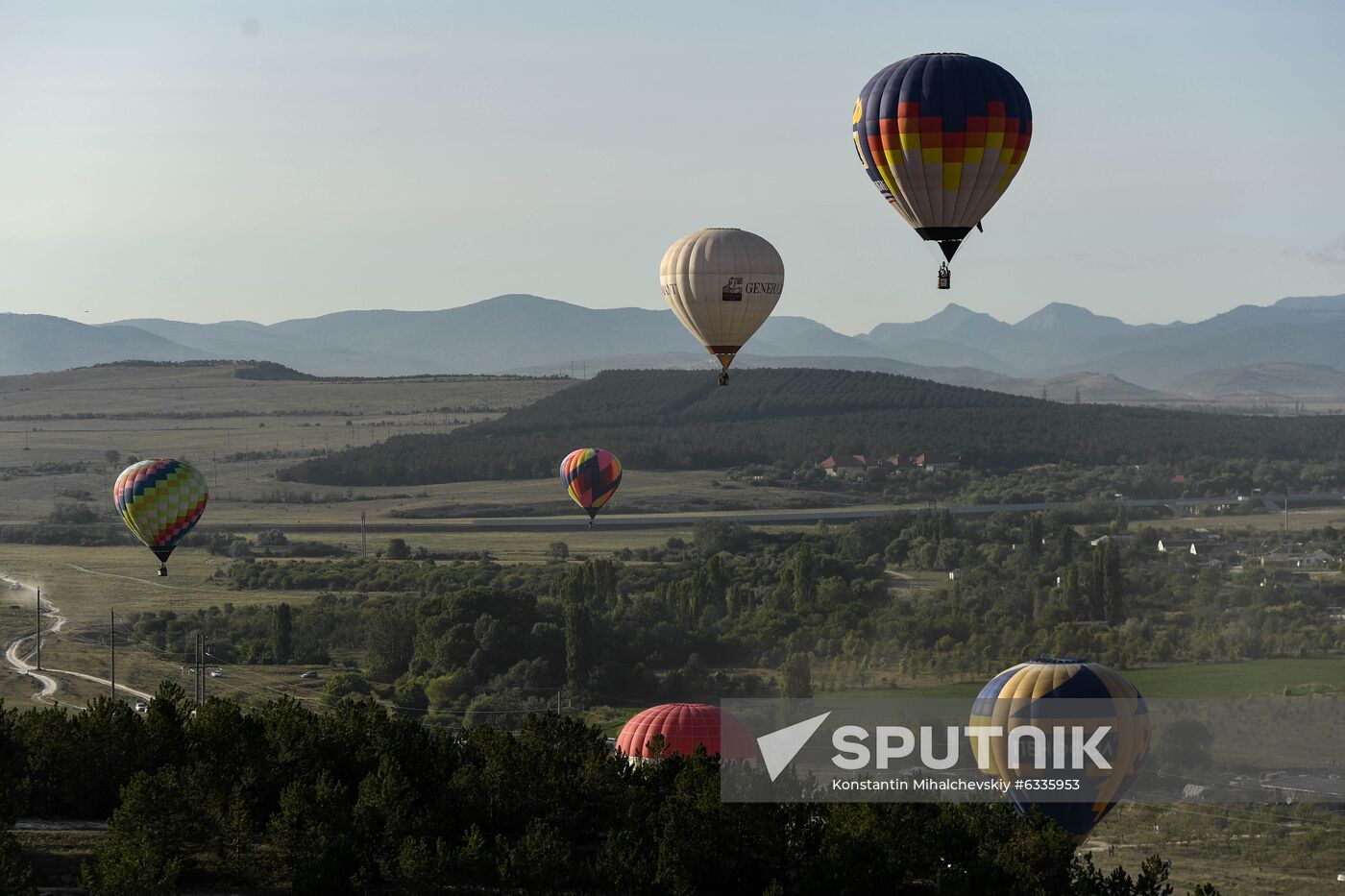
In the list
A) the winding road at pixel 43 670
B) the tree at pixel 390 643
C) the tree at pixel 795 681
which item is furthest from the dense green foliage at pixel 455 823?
the tree at pixel 390 643

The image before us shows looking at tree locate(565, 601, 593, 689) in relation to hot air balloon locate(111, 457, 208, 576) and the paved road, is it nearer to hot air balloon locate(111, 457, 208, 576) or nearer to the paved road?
hot air balloon locate(111, 457, 208, 576)

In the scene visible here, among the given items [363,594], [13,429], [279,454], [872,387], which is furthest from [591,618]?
[13,429]

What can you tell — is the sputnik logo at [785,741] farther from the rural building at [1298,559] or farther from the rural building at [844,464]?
the rural building at [844,464]

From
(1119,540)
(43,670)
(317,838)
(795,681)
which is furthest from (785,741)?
(1119,540)

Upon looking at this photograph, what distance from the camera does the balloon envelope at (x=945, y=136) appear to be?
43.2m

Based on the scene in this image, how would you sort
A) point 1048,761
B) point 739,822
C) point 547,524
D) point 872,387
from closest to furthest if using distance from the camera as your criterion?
point 739,822 → point 1048,761 → point 547,524 → point 872,387

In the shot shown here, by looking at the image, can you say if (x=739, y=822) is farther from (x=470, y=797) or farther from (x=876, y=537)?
(x=876, y=537)

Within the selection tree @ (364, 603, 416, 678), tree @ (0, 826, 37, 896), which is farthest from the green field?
tree @ (0, 826, 37, 896)

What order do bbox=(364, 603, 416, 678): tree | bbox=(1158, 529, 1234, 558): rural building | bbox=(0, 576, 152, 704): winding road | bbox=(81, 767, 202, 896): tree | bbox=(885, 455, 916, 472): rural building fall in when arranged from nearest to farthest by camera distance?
bbox=(81, 767, 202, 896): tree < bbox=(0, 576, 152, 704): winding road < bbox=(364, 603, 416, 678): tree < bbox=(1158, 529, 1234, 558): rural building < bbox=(885, 455, 916, 472): rural building

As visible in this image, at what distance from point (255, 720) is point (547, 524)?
276 ft

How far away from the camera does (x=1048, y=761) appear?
39.1m

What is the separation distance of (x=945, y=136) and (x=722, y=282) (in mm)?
10950

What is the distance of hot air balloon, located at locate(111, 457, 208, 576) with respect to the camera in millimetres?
63000

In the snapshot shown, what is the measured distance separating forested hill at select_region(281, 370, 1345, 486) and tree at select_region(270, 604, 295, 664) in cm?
7645
